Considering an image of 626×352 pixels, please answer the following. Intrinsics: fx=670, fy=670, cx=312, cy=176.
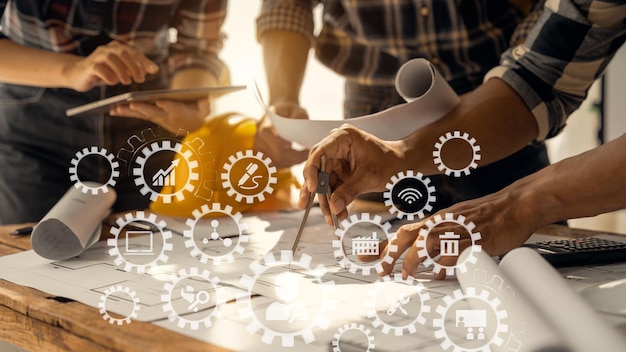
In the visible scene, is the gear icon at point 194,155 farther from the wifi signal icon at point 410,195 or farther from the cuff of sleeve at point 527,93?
the cuff of sleeve at point 527,93

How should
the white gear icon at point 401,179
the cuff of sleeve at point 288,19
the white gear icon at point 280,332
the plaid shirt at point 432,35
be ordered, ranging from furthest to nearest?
the cuff of sleeve at point 288,19, the plaid shirt at point 432,35, the white gear icon at point 401,179, the white gear icon at point 280,332

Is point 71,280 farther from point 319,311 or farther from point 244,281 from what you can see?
point 319,311

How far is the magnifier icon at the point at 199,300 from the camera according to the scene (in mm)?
639

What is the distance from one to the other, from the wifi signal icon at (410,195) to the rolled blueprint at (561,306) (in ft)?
1.11

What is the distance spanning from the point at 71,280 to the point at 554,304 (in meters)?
0.52

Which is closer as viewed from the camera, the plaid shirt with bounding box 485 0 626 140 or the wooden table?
the wooden table

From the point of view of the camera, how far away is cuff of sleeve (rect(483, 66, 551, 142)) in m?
1.03

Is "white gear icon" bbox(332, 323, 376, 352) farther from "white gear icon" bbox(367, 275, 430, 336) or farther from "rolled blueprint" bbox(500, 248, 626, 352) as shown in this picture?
"rolled blueprint" bbox(500, 248, 626, 352)

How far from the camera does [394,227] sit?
103cm

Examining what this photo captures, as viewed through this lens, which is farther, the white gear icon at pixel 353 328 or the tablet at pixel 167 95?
the tablet at pixel 167 95

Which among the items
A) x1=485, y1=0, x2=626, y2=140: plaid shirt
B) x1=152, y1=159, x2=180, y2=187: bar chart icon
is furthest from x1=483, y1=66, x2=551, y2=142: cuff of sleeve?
Answer: x1=152, y1=159, x2=180, y2=187: bar chart icon

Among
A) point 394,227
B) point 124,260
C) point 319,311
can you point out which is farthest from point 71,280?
point 394,227

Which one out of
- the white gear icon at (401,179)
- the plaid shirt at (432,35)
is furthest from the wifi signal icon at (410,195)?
the plaid shirt at (432,35)

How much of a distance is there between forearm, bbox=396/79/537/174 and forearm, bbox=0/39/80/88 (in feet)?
2.16
